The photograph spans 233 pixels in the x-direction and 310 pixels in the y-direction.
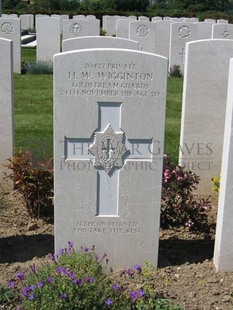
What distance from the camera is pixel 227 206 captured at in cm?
400

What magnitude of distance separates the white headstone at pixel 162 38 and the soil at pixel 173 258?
11.5m

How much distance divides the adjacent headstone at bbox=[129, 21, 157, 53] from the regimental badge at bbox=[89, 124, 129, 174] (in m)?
11.3

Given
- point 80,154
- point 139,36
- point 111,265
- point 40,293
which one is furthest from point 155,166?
point 139,36

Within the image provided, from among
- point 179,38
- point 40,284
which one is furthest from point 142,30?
point 40,284

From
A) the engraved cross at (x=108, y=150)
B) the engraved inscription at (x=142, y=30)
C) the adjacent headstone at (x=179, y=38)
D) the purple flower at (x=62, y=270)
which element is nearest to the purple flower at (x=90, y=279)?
the purple flower at (x=62, y=270)

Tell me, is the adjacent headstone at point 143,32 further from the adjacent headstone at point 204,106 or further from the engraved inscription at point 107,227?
the engraved inscription at point 107,227

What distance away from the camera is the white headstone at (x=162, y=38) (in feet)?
52.8

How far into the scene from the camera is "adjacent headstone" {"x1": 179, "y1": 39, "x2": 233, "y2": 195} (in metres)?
5.52

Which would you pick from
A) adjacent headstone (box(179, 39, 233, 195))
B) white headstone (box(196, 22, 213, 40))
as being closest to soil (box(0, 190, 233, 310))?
adjacent headstone (box(179, 39, 233, 195))

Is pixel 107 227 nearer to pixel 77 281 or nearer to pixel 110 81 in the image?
pixel 77 281

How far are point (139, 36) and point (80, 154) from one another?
454 inches

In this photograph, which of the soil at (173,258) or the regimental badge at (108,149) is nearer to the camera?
the soil at (173,258)

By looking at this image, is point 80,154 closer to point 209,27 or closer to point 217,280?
Result: point 217,280

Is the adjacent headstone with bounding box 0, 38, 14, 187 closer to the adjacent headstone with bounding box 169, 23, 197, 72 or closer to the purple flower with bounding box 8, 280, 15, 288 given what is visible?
the purple flower with bounding box 8, 280, 15, 288
